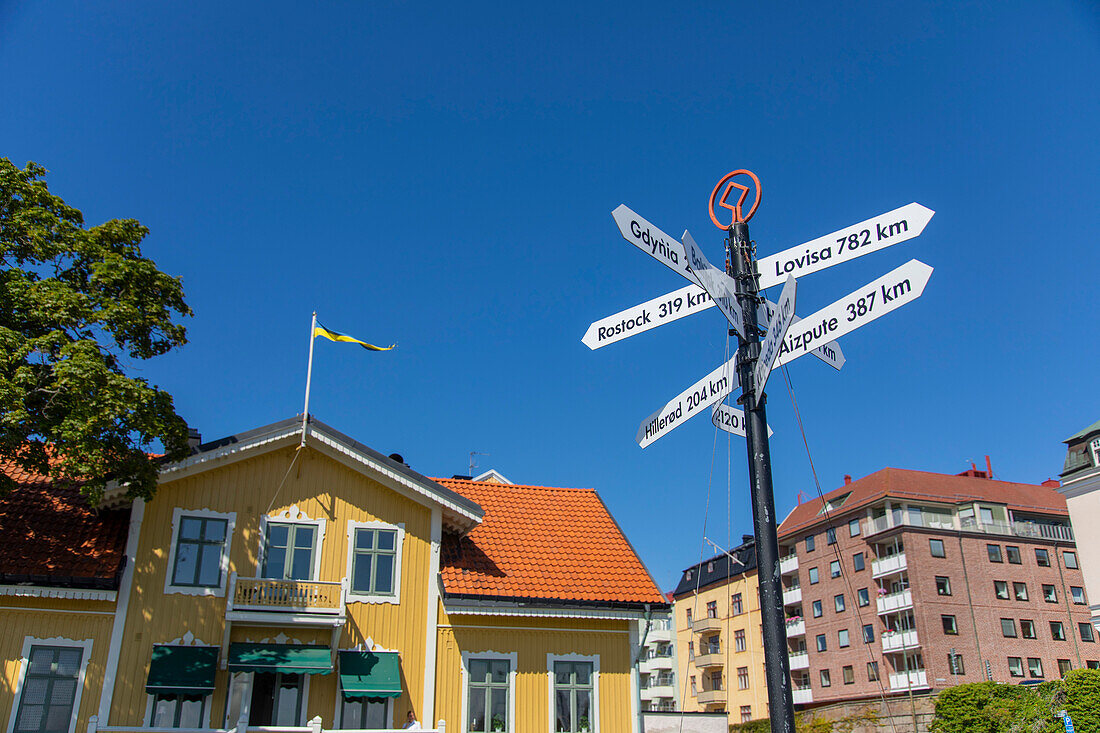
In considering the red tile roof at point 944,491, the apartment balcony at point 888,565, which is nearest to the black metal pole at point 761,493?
the apartment balcony at point 888,565

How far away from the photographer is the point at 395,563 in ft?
67.5

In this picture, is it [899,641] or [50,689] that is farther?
[899,641]

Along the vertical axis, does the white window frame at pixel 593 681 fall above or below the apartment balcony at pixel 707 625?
below

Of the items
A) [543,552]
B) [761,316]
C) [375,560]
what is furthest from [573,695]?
[761,316]

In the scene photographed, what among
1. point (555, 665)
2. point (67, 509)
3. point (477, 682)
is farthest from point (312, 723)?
point (67, 509)

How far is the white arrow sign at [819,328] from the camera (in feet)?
23.4

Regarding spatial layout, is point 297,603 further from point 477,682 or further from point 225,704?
point 477,682

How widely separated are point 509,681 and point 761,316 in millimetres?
15042

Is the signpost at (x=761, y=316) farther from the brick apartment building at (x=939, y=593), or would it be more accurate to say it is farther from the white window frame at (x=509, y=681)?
the brick apartment building at (x=939, y=593)

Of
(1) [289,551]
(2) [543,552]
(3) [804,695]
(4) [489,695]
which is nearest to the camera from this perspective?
(1) [289,551]

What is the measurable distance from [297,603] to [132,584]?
11.7 feet

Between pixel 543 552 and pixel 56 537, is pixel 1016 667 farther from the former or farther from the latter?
pixel 56 537

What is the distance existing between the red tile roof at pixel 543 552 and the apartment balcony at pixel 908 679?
136ft

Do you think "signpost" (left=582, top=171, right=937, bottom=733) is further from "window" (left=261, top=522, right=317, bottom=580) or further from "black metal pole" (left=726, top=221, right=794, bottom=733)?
"window" (left=261, top=522, right=317, bottom=580)
